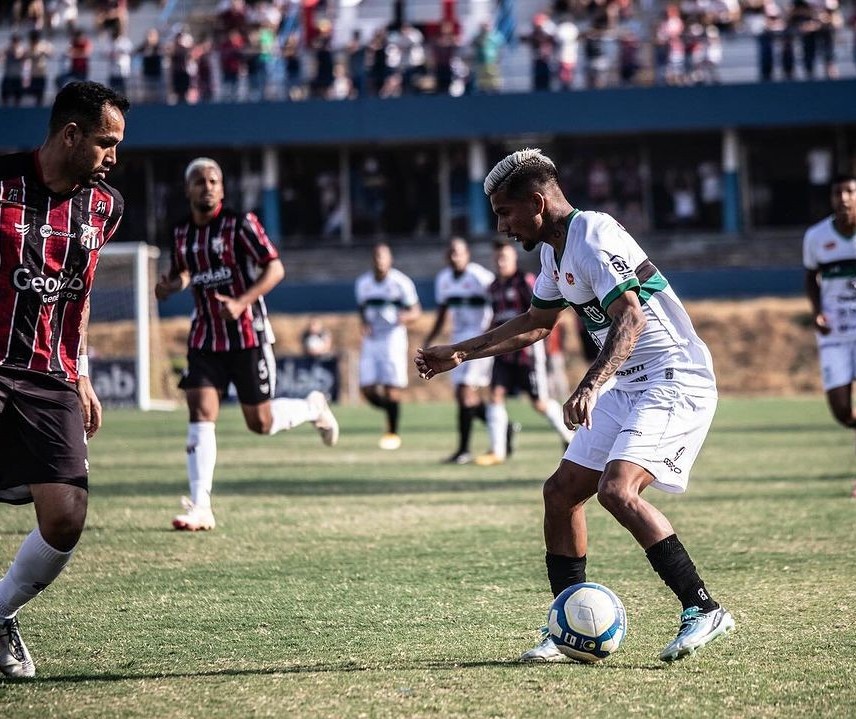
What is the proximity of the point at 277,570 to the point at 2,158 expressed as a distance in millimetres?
3161

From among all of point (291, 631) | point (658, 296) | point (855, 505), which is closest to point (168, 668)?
point (291, 631)

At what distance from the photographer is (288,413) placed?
1039cm

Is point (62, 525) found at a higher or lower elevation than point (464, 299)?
higher

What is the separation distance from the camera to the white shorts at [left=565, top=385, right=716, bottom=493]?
553 cm

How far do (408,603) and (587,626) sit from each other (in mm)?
1525

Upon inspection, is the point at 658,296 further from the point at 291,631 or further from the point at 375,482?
the point at 375,482

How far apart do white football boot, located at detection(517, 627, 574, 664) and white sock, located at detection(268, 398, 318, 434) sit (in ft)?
15.6

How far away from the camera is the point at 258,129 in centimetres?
3481

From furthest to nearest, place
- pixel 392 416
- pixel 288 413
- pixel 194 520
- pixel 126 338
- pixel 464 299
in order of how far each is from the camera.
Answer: pixel 126 338 < pixel 392 416 < pixel 464 299 < pixel 288 413 < pixel 194 520

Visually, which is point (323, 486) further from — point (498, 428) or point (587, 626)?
point (587, 626)

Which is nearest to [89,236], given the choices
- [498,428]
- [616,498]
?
[616,498]

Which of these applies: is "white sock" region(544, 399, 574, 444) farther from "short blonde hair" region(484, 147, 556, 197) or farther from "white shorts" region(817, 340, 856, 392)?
"short blonde hair" region(484, 147, 556, 197)

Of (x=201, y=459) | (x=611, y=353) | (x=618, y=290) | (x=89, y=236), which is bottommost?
(x=201, y=459)

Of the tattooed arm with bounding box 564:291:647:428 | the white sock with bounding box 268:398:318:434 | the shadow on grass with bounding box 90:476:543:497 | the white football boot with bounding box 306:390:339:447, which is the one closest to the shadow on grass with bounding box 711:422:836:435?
the shadow on grass with bounding box 90:476:543:497
